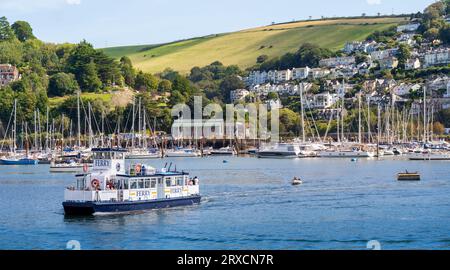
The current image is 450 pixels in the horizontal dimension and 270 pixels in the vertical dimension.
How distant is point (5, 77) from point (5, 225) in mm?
164282

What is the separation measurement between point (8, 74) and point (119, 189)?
162 meters

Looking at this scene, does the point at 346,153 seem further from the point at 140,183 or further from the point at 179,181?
the point at 140,183

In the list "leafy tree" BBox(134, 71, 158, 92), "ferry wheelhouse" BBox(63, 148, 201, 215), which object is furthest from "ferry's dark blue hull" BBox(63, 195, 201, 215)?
"leafy tree" BBox(134, 71, 158, 92)

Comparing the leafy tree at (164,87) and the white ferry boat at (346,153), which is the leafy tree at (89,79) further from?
the white ferry boat at (346,153)

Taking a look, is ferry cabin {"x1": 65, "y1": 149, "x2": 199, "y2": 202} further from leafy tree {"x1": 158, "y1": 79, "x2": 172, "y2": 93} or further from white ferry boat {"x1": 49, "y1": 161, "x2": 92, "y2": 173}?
leafy tree {"x1": 158, "y1": 79, "x2": 172, "y2": 93}

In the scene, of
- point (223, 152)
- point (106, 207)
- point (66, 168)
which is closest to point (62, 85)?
point (223, 152)

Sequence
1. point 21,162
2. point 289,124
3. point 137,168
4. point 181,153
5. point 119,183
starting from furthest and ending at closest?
point 289,124 < point 181,153 < point 21,162 < point 137,168 < point 119,183

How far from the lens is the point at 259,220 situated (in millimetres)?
38844

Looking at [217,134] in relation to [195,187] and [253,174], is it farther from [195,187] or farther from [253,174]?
[195,187]

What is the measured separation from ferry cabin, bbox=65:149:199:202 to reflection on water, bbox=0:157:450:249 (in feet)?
3.76

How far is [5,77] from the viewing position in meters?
197

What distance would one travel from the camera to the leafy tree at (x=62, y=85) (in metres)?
180

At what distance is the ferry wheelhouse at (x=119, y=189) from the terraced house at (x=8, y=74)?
6185 inches
